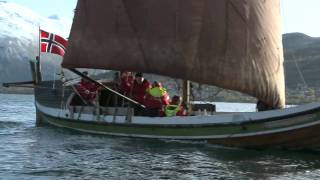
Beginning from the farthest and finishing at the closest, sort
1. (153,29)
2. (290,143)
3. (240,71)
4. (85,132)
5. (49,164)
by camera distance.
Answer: (85,132) → (153,29) → (240,71) → (290,143) → (49,164)

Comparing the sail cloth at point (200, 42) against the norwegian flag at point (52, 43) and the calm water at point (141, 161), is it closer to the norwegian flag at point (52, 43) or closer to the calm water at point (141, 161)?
the calm water at point (141, 161)

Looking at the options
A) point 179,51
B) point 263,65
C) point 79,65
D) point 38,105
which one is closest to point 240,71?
point 263,65

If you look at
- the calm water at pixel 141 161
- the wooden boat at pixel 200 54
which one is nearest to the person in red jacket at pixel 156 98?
the wooden boat at pixel 200 54

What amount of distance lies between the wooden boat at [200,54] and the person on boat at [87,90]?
3.08m

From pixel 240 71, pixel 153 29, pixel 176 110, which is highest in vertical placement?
pixel 153 29

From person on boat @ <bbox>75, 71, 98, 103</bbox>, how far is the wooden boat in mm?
3084

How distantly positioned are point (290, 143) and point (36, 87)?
18736 millimetres

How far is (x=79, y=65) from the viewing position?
27.1m

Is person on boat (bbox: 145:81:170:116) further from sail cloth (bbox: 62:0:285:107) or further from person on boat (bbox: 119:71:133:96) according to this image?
person on boat (bbox: 119:71:133:96)

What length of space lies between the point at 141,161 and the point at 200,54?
18.8ft

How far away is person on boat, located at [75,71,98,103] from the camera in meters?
30.3

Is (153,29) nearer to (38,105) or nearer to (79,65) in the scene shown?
(79,65)

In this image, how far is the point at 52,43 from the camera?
34031 millimetres

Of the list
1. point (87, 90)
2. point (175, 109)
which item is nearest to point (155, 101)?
point (175, 109)
